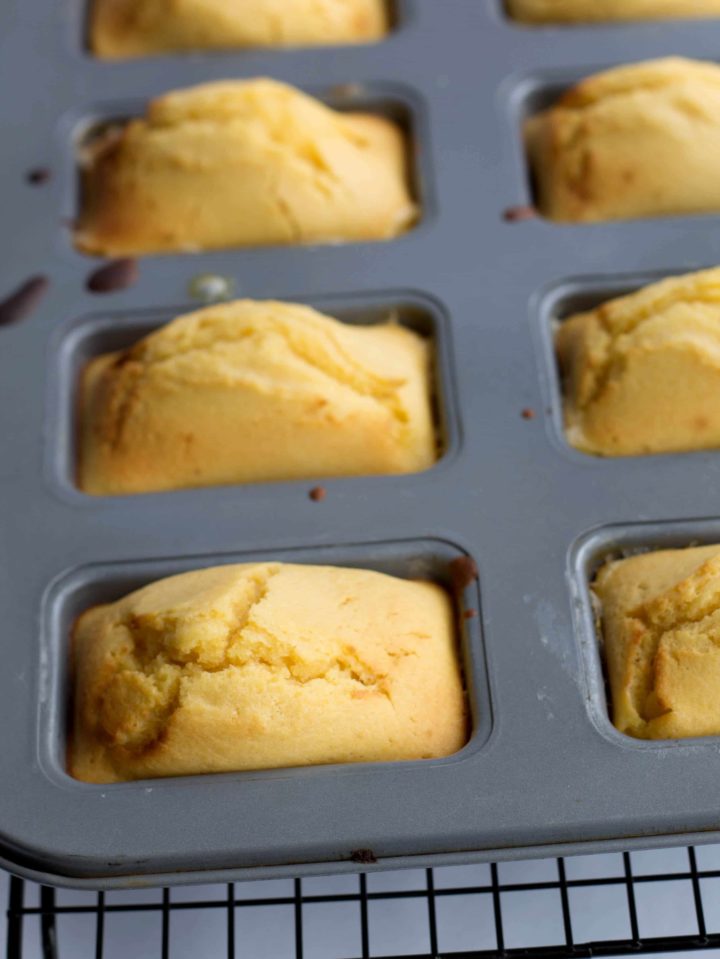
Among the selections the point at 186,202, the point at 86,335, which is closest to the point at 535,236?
the point at 186,202

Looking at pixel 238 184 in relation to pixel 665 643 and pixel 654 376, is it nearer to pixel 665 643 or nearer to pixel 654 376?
pixel 654 376

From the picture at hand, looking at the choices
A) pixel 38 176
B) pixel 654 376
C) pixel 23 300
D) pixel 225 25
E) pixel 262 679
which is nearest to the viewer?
pixel 262 679

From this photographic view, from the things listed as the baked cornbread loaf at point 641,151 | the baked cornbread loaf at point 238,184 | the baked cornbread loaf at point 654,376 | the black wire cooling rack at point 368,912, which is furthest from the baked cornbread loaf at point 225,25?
the black wire cooling rack at point 368,912

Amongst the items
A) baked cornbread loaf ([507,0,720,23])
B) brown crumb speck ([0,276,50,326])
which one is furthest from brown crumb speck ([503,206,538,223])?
brown crumb speck ([0,276,50,326])

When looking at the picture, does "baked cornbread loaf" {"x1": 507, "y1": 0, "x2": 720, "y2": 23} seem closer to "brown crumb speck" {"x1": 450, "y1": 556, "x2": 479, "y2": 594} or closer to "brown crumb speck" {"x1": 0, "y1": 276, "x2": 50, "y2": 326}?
"brown crumb speck" {"x1": 0, "y1": 276, "x2": 50, "y2": 326}

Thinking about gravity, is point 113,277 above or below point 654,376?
above

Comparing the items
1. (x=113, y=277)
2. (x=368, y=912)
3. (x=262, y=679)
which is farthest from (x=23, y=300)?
(x=368, y=912)

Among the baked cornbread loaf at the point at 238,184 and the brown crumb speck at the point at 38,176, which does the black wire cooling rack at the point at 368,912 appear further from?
the brown crumb speck at the point at 38,176
